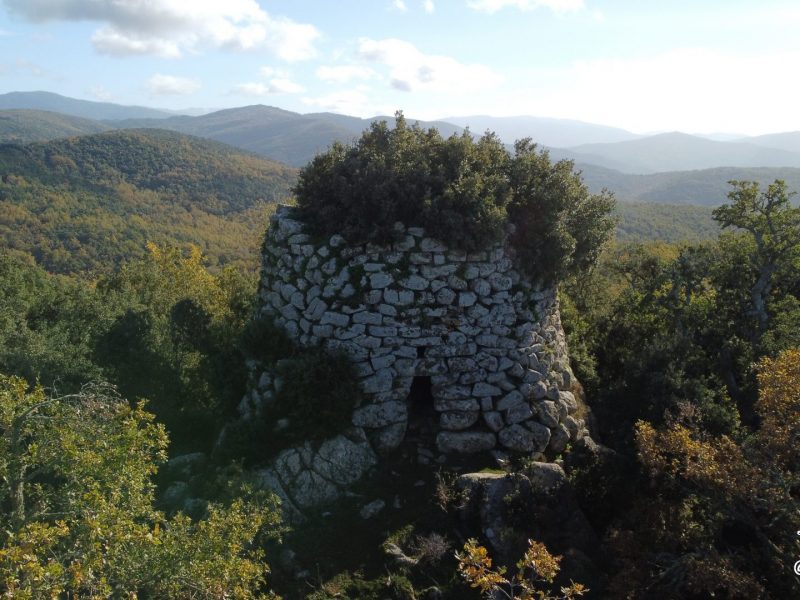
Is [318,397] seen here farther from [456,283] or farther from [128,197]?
[128,197]

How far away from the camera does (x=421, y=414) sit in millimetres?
12461

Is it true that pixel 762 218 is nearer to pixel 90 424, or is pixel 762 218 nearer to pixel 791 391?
pixel 791 391

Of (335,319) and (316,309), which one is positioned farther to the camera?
(316,309)

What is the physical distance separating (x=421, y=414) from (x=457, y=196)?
5.00m

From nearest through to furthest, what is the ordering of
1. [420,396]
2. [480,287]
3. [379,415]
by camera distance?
[379,415] < [480,287] < [420,396]

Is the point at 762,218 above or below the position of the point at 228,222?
above

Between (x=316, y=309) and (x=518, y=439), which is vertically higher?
(x=316, y=309)

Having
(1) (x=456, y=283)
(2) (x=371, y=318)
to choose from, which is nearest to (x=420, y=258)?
(1) (x=456, y=283)

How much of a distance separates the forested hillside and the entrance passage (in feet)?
181

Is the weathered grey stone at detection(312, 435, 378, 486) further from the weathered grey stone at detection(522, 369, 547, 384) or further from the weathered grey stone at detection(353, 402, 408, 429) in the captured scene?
the weathered grey stone at detection(522, 369, 547, 384)

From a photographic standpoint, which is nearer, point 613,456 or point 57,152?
point 613,456

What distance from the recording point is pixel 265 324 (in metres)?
12.4

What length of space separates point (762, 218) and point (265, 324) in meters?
13.2

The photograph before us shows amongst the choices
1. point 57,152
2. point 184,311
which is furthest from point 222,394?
point 57,152
